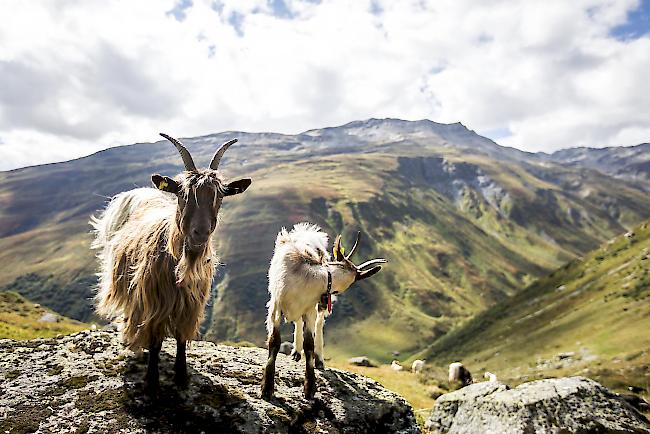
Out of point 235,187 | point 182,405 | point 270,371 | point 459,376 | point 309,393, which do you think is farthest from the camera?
point 459,376

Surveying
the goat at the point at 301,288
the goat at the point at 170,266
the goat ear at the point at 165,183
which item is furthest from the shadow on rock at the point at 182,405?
the goat ear at the point at 165,183

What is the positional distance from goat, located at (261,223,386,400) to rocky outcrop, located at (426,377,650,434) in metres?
5.51

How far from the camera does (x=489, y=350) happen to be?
87688 mm

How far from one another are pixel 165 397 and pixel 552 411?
9317 mm

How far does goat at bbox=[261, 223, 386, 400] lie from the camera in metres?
9.41

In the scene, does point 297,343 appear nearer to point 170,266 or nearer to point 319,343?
point 319,343

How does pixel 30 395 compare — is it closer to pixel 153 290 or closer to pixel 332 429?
pixel 153 290

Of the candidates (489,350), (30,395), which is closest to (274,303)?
(30,395)

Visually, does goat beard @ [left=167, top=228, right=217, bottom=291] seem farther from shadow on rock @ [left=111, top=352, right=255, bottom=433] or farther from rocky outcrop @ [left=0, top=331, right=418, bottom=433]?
rocky outcrop @ [left=0, top=331, right=418, bottom=433]

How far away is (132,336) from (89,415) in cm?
153

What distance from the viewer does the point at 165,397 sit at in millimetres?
7957

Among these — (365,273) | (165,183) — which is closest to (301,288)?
(365,273)

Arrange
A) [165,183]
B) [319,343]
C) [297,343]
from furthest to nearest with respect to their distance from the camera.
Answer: [297,343]
[319,343]
[165,183]

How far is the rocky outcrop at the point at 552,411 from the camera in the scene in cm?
1044
